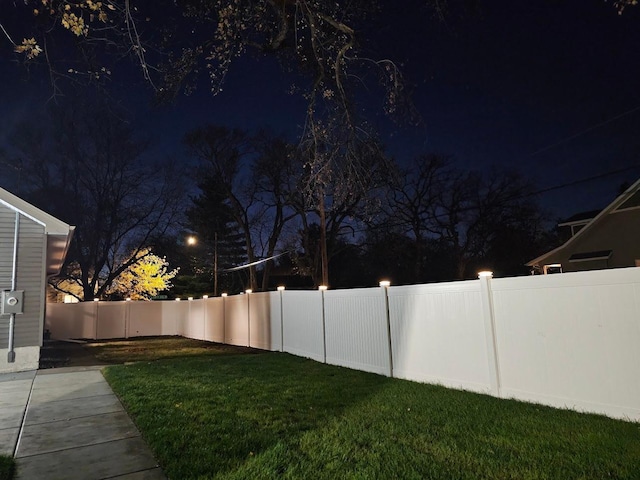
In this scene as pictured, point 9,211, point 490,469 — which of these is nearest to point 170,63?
point 490,469

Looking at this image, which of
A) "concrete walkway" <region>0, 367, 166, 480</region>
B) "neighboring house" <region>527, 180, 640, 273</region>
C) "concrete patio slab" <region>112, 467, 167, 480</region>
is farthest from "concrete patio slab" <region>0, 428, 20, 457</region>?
"neighboring house" <region>527, 180, 640, 273</region>

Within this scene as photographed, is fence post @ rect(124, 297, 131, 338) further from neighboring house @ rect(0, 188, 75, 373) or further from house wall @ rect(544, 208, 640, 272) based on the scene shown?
house wall @ rect(544, 208, 640, 272)

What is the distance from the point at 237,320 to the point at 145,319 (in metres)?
9.88

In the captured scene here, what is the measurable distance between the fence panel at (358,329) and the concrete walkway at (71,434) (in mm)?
4051

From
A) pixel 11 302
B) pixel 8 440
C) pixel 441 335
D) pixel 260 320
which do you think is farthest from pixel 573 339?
pixel 11 302

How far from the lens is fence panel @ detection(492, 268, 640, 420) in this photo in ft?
14.5

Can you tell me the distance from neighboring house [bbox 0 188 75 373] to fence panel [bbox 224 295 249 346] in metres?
5.91

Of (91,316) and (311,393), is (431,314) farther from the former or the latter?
(91,316)

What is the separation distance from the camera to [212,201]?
3316cm

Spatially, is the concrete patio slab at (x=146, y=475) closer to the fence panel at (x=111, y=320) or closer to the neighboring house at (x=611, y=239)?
A: the neighboring house at (x=611, y=239)

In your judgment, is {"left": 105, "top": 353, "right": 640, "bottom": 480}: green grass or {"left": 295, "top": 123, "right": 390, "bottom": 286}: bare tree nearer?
{"left": 105, "top": 353, "right": 640, "bottom": 480}: green grass

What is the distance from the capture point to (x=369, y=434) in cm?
418

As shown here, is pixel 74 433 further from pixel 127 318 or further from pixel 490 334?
pixel 127 318

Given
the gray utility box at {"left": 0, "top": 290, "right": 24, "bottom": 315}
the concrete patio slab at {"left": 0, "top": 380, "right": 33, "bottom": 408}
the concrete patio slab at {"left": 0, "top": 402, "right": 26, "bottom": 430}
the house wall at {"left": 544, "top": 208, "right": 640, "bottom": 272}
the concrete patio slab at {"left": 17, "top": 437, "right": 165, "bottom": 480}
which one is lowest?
the concrete patio slab at {"left": 17, "top": 437, "right": 165, "bottom": 480}
